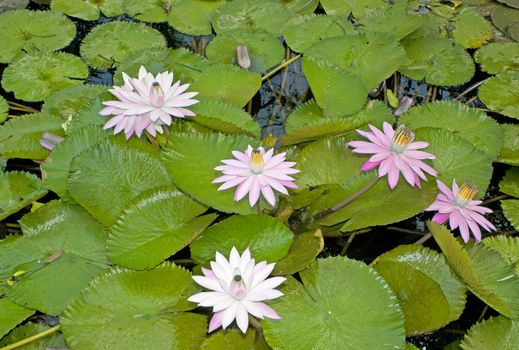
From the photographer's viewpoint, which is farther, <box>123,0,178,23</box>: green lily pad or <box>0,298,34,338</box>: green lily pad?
<box>123,0,178,23</box>: green lily pad

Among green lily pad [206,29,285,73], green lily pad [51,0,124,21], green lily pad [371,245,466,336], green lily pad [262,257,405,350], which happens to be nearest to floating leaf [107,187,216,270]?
green lily pad [262,257,405,350]

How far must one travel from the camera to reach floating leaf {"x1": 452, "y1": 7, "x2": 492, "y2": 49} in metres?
3.05

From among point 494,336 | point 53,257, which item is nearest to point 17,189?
point 53,257

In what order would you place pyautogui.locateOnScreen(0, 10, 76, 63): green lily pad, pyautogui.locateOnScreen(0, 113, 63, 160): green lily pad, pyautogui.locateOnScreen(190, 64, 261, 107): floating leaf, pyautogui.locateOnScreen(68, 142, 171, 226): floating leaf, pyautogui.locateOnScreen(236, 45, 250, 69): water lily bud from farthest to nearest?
1. pyautogui.locateOnScreen(0, 10, 76, 63): green lily pad
2. pyautogui.locateOnScreen(236, 45, 250, 69): water lily bud
3. pyautogui.locateOnScreen(190, 64, 261, 107): floating leaf
4. pyautogui.locateOnScreen(0, 113, 63, 160): green lily pad
5. pyautogui.locateOnScreen(68, 142, 171, 226): floating leaf

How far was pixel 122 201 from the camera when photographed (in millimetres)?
1874

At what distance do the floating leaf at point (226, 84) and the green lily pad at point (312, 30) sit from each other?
1.95ft

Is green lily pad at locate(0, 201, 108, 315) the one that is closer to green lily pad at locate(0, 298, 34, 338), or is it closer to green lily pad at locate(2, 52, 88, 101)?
green lily pad at locate(0, 298, 34, 338)

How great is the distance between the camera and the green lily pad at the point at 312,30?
2877 mm

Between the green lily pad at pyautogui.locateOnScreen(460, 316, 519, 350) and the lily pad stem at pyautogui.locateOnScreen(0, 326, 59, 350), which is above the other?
the green lily pad at pyautogui.locateOnScreen(460, 316, 519, 350)

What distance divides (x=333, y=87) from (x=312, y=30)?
74 cm

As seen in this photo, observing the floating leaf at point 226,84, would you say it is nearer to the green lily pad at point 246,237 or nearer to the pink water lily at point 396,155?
the green lily pad at point 246,237

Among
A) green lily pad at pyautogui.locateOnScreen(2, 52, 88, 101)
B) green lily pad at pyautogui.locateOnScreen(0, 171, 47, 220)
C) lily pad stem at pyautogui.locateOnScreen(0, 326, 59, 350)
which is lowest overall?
lily pad stem at pyautogui.locateOnScreen(0, 326, 59, 350)

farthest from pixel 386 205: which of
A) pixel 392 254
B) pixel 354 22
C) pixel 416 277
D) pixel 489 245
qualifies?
pixel 354 22

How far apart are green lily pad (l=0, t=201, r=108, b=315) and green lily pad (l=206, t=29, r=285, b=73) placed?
1.23 meters
